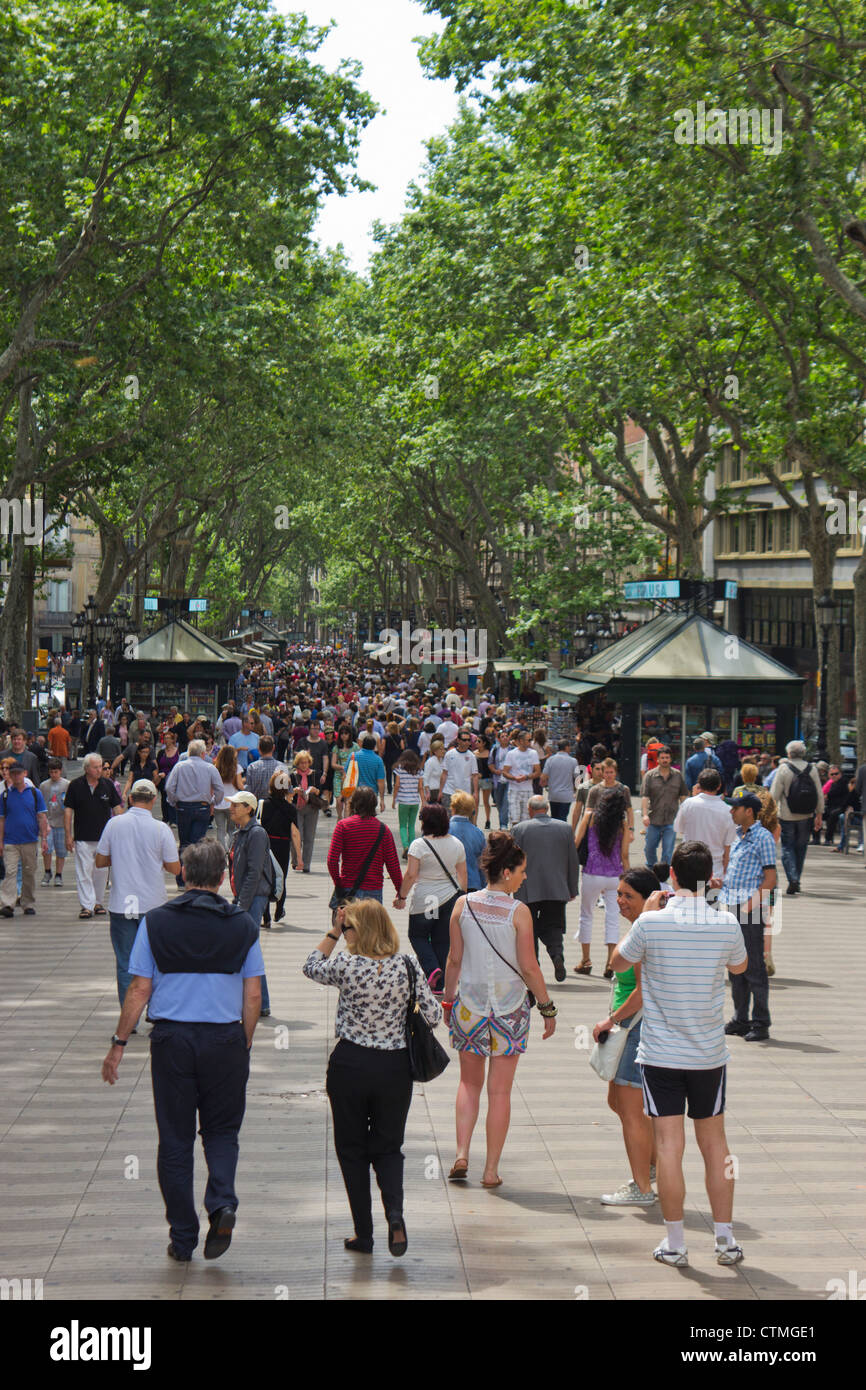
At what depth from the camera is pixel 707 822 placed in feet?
41.7

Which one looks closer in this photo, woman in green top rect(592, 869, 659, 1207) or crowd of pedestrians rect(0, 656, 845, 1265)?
crowd of pedestrians rect(0, 656, 845, 1265)

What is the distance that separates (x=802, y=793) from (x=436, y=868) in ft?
25.5

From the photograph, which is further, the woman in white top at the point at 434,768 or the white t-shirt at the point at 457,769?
the white t-shirt at the point at 457,769

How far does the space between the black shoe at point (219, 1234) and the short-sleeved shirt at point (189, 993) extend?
716 mm

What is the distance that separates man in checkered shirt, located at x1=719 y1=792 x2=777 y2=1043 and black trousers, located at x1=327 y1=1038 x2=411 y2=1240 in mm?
4528

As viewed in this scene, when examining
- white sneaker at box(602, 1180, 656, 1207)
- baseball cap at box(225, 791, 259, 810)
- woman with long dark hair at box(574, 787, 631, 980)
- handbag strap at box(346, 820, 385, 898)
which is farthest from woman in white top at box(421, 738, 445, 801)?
white sneaker at box(602, 1180, 656, 1207)

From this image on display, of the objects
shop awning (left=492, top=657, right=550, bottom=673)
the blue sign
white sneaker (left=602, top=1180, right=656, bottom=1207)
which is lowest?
white sneaker (left=602, top=1180, right=656, bottom=1207)

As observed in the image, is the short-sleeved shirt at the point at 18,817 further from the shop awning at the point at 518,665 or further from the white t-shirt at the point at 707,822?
the shop awning at the point at 518,665

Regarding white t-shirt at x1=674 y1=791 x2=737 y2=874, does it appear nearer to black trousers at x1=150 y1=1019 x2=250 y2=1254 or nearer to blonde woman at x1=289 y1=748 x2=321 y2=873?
blonde woman at x1=289 y1=748 x2=321 y2=873

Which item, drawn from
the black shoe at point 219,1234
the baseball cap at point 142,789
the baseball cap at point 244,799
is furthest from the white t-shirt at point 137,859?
the black shoe at point 219,1234

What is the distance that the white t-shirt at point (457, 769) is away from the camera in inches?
700

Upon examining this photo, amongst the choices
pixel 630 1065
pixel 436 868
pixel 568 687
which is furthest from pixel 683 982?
pixel 568 687

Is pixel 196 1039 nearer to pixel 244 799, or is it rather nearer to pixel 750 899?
pixel 244 799

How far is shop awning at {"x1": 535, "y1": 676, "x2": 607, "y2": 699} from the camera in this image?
3077cm
